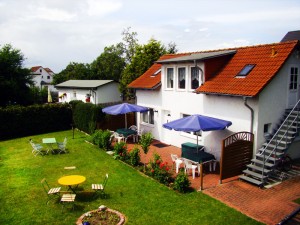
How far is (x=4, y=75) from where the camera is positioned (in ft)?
98.6

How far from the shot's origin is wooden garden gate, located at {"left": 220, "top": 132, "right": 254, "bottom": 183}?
40.1 ft

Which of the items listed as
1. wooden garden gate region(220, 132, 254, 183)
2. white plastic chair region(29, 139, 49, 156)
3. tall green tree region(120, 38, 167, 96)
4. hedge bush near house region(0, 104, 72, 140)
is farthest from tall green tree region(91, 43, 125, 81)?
wooden garden gate region(220, 132, 254, 183)

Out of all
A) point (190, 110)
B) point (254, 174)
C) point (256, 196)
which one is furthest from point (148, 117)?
point (256, 196)

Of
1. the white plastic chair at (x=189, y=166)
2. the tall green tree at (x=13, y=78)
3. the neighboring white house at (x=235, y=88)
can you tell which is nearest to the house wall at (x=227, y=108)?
the neighboring white house at (x=235, y=88)

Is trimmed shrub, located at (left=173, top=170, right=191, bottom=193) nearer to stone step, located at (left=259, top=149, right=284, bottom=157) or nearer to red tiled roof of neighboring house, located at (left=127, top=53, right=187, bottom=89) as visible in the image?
stone step, located at (left=259, top=149, right=284, bottom=157)

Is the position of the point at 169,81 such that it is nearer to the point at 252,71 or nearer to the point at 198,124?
the point at 252,71

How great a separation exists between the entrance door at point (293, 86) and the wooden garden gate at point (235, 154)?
3341mm

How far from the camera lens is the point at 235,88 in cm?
1364

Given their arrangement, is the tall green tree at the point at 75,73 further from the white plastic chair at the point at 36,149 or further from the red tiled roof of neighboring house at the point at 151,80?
the white plastic chair at the point at 36,149

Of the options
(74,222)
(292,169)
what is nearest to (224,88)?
(292,169)

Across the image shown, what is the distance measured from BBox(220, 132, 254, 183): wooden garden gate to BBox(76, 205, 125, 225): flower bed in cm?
514

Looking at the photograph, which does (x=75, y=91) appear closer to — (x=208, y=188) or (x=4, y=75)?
(x=4, y=75)

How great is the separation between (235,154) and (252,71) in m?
4.49

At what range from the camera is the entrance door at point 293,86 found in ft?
46.6
